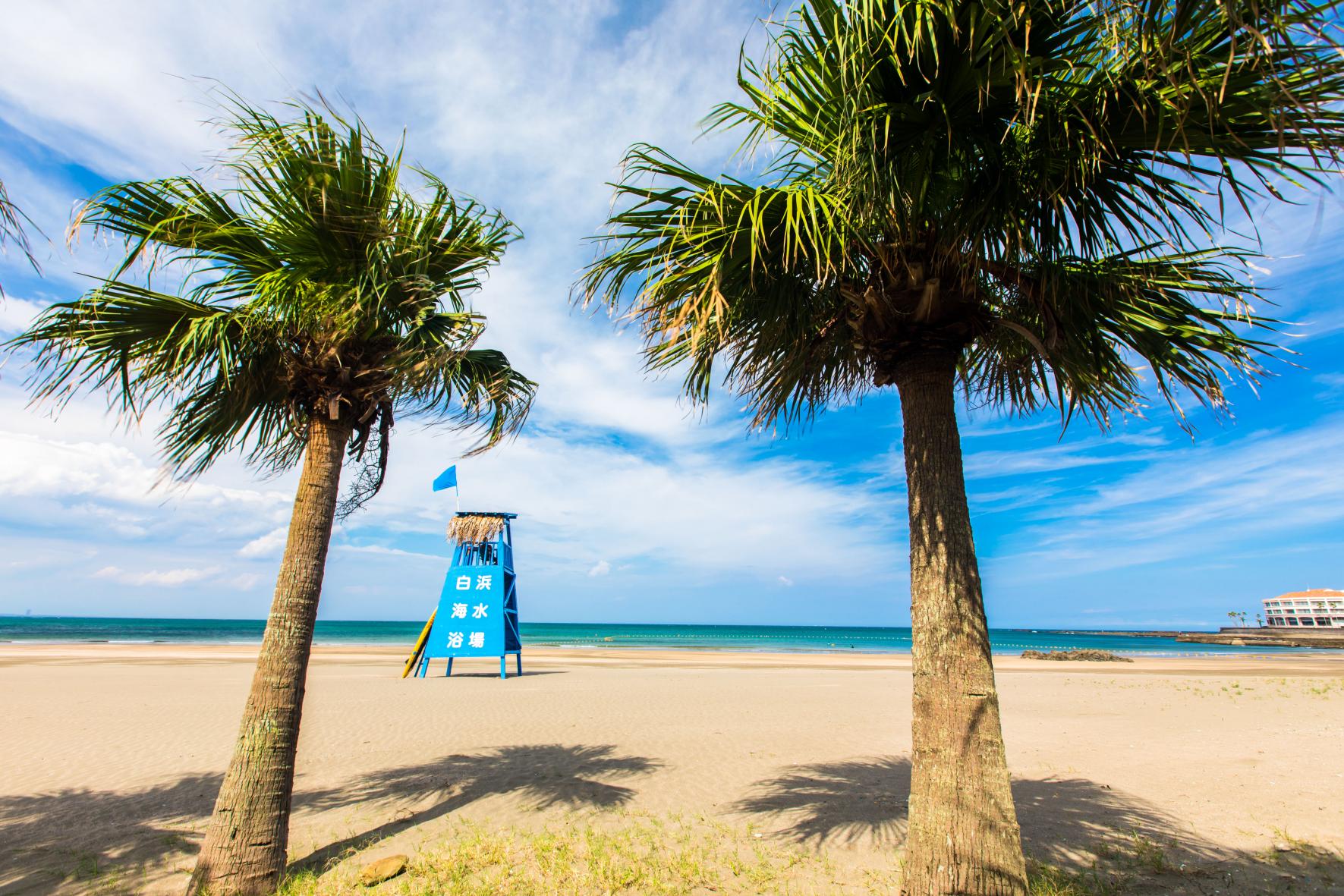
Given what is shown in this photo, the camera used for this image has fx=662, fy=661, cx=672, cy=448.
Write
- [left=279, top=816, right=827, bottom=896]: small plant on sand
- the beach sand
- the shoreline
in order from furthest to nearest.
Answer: the shoreline, the beach sand, [left=279, top=816, right=827, bottom=896]: small plant on sand

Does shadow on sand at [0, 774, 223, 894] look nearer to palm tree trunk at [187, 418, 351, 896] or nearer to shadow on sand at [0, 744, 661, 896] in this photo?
shadow on sand at [0, 744, 661, 896]

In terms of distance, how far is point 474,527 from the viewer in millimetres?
15617

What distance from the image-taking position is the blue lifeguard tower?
15617 mm

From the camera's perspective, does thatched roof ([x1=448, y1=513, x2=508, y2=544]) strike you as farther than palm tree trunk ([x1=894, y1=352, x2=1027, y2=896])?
Yes

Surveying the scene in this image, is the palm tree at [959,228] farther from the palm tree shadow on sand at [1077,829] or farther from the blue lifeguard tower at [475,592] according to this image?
the blue lifeguard tower at [475,592]

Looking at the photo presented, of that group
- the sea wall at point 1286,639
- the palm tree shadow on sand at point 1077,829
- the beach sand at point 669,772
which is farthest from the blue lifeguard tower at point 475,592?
the sea wall at point 1286,639

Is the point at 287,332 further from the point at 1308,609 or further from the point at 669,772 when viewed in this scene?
the point at 1308,609

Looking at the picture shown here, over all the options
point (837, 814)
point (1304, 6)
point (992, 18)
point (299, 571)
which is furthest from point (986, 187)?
point (837, 814)

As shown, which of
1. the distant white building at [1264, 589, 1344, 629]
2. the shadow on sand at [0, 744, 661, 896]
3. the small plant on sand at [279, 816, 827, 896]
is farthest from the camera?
the distant white building at [1264, 589, 1344, 629]

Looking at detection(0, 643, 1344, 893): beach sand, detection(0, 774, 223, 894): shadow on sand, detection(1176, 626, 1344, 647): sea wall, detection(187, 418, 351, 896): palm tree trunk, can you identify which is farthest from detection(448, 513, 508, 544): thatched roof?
detection(1176, 626, 1344, 647): sea wall

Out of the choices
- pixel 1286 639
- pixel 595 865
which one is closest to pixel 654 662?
pixel 595 865

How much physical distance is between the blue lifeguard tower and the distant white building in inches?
5017

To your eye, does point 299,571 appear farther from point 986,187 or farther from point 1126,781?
point 1126,781

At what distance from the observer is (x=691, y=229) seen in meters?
3.73
